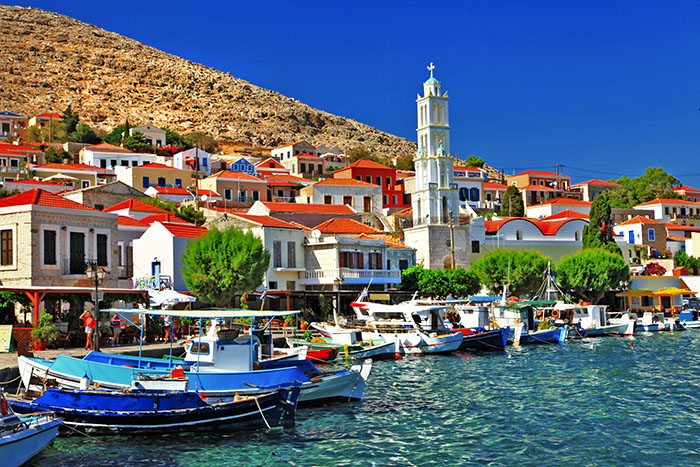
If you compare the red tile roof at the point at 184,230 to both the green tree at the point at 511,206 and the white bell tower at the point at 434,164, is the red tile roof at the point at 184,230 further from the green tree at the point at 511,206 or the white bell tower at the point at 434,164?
the green tree at the point at 511,206

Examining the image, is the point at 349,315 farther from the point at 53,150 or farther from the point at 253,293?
the point at 53,150

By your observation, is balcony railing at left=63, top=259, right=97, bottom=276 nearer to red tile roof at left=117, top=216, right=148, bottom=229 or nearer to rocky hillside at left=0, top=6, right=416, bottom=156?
red tile roof at left=117, top=216, right=148, bottom=229

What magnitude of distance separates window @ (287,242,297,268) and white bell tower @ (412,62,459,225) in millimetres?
17959

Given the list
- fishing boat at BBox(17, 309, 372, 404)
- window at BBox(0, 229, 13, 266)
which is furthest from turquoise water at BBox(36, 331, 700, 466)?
window at BBox(0, 229, 13, 266)

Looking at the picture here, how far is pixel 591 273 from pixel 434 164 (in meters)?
16.3

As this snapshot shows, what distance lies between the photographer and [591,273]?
61000 millimetres

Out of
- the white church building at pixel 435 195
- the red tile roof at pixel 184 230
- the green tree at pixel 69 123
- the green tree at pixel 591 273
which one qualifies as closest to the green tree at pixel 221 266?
the red tile roof at pixel 184 230

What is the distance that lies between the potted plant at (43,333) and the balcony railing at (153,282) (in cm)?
1452

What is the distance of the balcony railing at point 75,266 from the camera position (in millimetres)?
32812

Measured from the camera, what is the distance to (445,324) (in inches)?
1706

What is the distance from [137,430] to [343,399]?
23.1ft

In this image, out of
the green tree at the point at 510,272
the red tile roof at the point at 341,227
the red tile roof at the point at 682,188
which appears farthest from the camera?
the red tile roof at the point at 682,188

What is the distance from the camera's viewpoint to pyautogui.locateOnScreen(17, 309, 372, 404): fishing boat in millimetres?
20094

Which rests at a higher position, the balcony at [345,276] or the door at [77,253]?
the door at [77,253]
